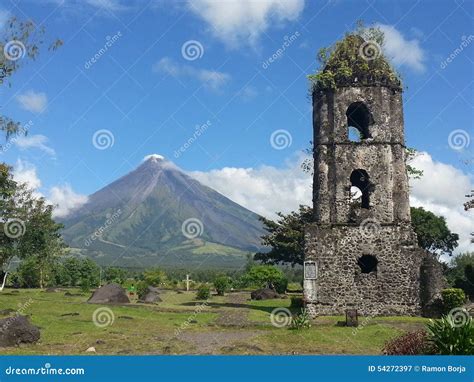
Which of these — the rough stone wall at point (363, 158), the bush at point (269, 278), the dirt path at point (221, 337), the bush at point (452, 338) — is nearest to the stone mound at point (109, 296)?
the dirt path at point (221, 337)

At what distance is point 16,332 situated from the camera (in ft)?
41.0

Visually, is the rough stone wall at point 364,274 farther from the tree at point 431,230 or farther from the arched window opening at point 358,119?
the tree at point 431,230

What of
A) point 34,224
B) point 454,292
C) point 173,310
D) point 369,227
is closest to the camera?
point 454,292

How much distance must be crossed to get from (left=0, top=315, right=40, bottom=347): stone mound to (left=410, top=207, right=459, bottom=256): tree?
1542 inches

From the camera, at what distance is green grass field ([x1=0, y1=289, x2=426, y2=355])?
12.4 metres

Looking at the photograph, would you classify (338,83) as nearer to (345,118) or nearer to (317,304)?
(345,118)

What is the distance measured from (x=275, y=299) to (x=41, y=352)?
20831mm

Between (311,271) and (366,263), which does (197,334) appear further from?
(366,263)

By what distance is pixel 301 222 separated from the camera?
4144 cm

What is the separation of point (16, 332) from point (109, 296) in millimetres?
12996

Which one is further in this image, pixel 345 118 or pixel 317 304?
pixel 345 118

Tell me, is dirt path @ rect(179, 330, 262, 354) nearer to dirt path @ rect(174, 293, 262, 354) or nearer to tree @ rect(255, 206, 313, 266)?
dirt path @ rect(174, 293, 262, 354)

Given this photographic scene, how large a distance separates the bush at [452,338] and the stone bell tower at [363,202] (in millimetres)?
9327

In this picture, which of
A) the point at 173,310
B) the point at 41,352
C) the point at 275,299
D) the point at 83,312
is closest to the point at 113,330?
the point at 41,352
